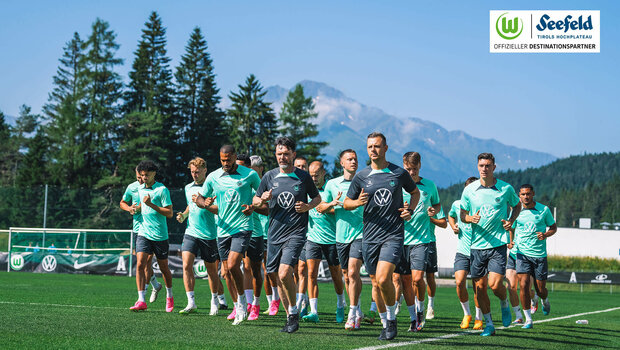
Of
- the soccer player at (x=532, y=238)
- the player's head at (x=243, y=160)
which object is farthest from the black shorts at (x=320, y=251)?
the soccer player at (x=532, y=238)

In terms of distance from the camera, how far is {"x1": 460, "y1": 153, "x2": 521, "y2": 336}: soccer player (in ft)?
34.5

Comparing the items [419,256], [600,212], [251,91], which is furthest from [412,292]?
[600,212]

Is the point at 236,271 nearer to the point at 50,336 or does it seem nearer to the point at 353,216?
the point at 353,216

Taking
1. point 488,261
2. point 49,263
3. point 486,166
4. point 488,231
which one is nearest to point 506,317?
point 488,261

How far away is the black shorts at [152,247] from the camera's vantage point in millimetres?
12305

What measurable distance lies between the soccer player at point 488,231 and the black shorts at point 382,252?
165 centimetres

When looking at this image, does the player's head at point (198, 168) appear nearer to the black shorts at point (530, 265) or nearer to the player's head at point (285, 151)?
the player's head at point (285, 151)

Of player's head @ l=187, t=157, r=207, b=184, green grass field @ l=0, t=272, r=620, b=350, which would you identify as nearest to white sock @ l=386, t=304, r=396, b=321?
green grass field @ l=0, t=272, r=620, b=350

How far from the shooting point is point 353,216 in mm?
11234

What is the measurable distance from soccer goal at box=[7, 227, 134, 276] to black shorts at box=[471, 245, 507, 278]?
21.7 metres

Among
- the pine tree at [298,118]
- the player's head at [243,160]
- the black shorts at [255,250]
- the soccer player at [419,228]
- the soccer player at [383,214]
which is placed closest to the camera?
the soccer player at [383,214]

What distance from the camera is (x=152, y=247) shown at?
488 inches

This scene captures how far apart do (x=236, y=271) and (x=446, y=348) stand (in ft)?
11.0

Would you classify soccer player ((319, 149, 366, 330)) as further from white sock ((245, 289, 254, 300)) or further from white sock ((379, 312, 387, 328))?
white sock ((245, 289, 254, 300))
